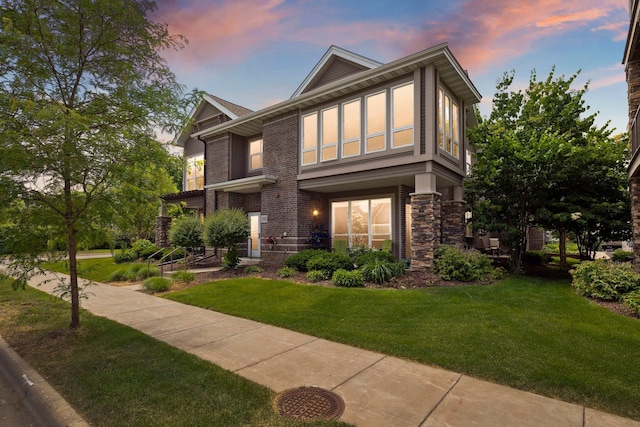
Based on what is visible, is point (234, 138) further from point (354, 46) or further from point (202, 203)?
point (354, 46)

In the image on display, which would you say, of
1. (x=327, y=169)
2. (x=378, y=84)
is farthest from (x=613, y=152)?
(x=327, y=169)

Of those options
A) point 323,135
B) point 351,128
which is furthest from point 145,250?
point 351,128

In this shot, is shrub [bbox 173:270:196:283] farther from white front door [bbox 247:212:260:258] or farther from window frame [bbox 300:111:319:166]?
window frame [bbox 300:111:319:166]

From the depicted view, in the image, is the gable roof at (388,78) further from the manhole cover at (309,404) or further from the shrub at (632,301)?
the manhole cover at (309,404)

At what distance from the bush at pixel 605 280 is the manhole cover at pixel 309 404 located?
7382mm

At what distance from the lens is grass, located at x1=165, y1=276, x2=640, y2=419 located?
3832 millimetres

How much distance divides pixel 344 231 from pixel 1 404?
12201mm

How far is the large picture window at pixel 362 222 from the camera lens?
1391cm

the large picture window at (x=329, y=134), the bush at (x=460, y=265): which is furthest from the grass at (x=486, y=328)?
the large picture window at (x=329, y=134)

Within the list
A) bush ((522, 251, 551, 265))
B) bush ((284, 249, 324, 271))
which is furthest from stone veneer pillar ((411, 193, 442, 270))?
bush ((522, 251, 551, 265))

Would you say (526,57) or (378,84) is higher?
(526,57)

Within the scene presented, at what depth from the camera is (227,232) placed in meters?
11.9

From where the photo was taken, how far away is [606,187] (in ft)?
36.1

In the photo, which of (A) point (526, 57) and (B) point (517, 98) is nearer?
(A) point (526, 57)
